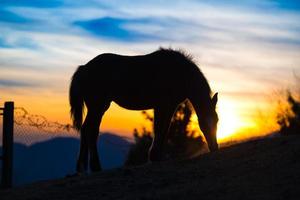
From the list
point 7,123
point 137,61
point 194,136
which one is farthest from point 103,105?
point 194,136

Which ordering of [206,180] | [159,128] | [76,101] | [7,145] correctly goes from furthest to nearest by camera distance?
[76,101]
[159,128]
[7,145]
[206,180]

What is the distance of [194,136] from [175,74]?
17727mm

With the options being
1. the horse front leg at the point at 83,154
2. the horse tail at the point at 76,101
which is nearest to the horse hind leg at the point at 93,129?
the horse front leg at the point at 83,154

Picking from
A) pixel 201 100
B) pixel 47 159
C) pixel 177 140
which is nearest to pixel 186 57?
pixel 201 100

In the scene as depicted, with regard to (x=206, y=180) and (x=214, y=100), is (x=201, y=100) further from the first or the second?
(x=206, y=180)

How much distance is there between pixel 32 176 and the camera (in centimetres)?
12938

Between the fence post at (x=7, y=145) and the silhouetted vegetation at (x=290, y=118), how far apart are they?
6.69 meters

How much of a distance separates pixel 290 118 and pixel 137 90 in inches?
183

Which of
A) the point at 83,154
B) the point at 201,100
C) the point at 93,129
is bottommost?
the point at 83,154

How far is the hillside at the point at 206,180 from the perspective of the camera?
7.92 m

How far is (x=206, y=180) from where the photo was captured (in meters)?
8.75

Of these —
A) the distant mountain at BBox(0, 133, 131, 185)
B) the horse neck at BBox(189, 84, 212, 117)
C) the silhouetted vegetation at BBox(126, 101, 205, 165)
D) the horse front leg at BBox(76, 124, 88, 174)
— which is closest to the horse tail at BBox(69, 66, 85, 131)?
the horse front leg at BBox(76, 124, 88, 174)

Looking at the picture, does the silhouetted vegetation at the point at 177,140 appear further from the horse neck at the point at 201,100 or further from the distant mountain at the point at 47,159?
the distant mountain at the point at 47,159

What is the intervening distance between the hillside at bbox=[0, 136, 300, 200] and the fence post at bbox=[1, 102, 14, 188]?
130 cm
